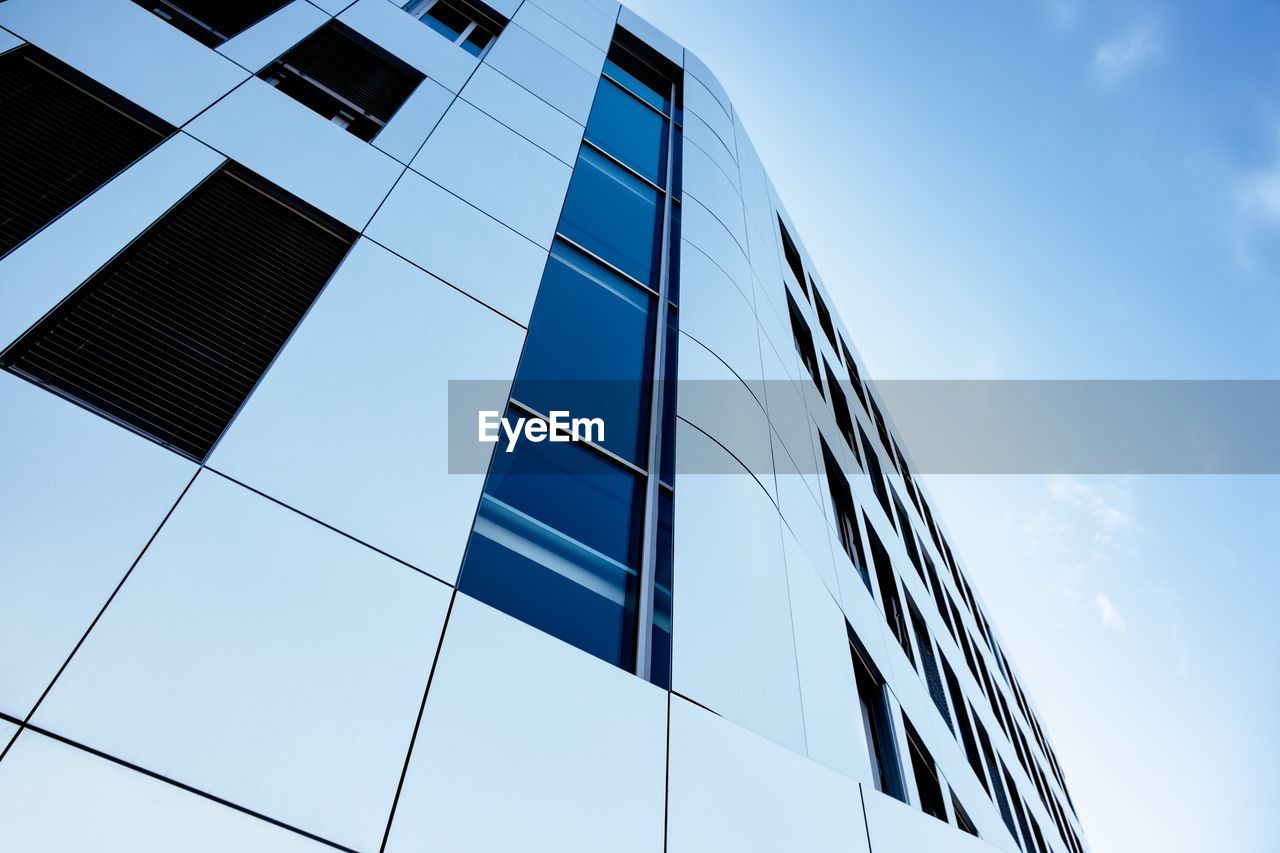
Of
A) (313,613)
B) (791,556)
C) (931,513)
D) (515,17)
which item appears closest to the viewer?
(313,613)

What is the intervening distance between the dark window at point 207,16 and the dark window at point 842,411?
11324mm

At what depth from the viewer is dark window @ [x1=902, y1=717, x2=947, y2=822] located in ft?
30.6

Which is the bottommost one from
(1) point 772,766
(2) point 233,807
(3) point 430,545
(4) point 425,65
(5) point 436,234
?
(2) point 233,807

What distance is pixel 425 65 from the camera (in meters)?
8.37

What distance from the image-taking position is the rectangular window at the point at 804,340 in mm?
13242

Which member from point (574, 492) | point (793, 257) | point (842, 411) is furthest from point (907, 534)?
point (574, 492)

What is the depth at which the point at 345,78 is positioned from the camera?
773 cm

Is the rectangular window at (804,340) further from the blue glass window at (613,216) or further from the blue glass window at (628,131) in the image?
the blue glass window at (613,216)

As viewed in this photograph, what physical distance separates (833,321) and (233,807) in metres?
17.8

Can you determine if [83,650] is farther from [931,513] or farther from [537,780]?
[931,513]

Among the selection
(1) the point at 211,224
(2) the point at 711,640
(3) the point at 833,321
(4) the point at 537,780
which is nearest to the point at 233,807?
(4) the point at 537,780

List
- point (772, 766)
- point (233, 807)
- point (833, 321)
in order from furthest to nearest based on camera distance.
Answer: point (833, 321) → point (772, 766) → point (233, 807)

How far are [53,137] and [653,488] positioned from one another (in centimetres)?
550

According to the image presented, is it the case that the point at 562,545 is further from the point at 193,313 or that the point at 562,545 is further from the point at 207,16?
the point at 207,16
